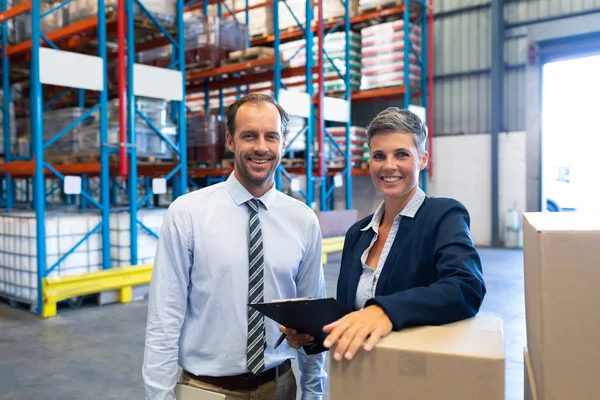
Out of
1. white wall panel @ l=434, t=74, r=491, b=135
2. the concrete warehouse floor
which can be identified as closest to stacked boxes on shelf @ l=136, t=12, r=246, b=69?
the concrete warehouse floor

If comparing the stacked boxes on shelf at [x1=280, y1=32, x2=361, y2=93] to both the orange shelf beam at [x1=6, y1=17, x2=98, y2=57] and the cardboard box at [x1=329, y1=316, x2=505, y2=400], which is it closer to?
the orange shelf beam at [x1=6, y1=17, x2=98, y2=57]

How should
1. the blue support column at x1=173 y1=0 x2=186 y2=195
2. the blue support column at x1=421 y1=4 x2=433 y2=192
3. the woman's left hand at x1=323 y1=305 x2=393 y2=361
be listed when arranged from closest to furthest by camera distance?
the woman's left hand at x1=323 y1=305 x2=393 y2=361 < the blue support column at x1=173 y1=0 x2=186 y2=195 < the blue support column at x1=421 y1=4 x2=433 y2=192

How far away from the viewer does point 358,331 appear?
50.6 inches

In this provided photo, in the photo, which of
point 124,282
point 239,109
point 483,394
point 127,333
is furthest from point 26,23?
point 483,394

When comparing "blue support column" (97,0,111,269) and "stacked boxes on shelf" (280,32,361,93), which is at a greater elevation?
"stacked boxes on shelf" (280,32,361,93)

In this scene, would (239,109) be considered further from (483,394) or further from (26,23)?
(26,23)

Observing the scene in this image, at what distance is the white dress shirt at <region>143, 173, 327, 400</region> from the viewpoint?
1.92 m

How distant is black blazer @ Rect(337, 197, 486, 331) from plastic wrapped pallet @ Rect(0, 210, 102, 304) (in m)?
5.37

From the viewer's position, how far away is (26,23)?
840 centimetres

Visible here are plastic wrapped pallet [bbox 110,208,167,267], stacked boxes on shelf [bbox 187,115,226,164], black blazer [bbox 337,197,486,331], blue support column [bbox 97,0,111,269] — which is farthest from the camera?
stacked boxes on shelf [bbox 187,115,226,164]

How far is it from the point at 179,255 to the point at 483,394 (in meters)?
1.15

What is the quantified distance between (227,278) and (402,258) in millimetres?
665

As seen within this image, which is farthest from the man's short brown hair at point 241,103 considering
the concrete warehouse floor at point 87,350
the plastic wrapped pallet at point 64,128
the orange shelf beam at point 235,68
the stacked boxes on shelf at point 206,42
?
the stacked boxes on shelf at point 206,42

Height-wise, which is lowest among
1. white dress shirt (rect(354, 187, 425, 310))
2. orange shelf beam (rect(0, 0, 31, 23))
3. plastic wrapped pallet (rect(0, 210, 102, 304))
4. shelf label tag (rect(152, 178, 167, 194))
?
plastic wrapped pallet (rect(0, 210, 102, 304))
